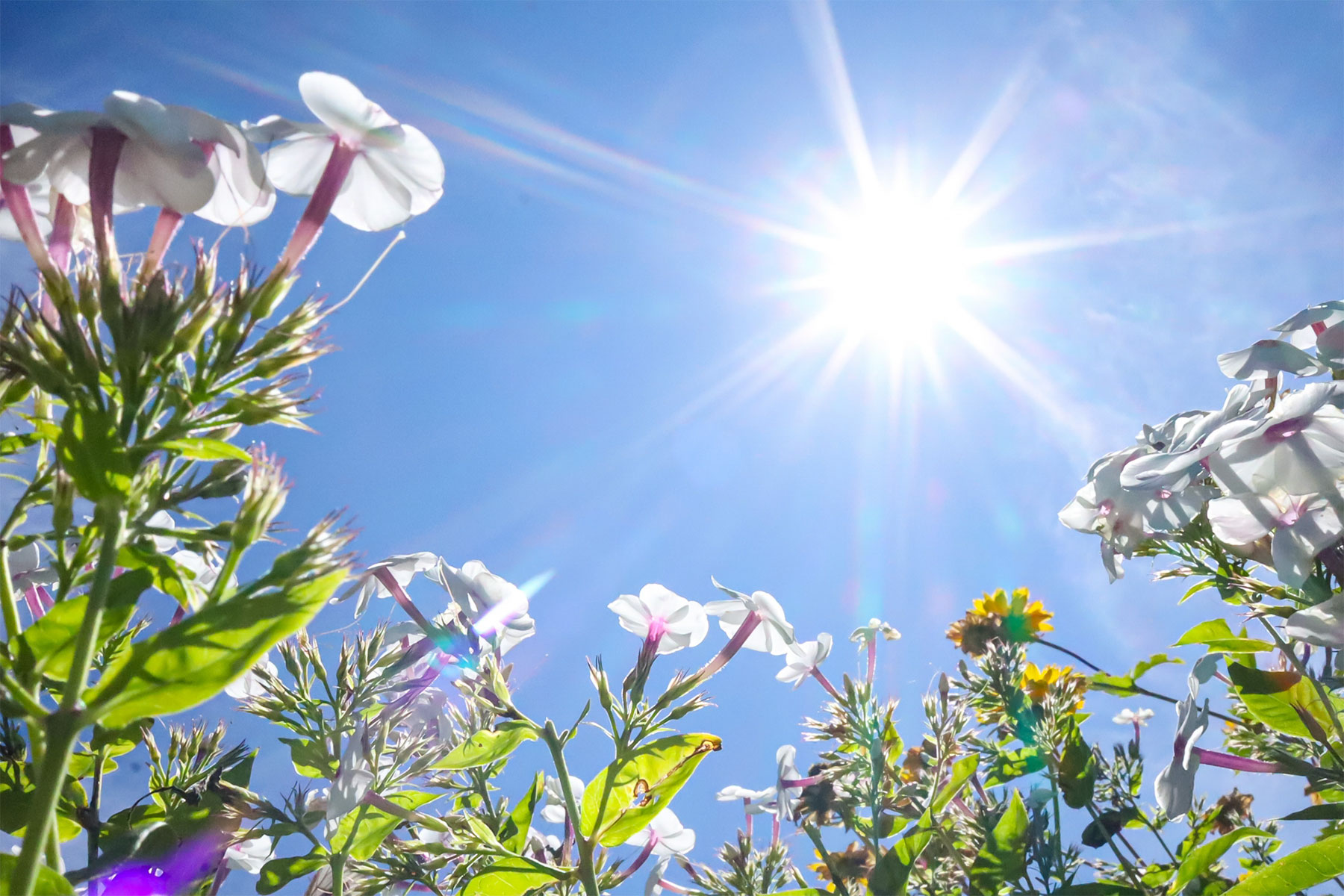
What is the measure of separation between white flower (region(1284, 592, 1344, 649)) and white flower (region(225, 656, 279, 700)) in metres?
2.57

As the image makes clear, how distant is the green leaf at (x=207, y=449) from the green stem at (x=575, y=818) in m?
1.22

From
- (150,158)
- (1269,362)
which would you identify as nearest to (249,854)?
(150,158)

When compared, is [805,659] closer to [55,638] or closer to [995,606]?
[995,606]

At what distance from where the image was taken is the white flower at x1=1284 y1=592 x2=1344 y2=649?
5.16 feet

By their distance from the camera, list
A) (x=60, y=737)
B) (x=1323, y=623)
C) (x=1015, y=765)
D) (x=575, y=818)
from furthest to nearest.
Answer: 1. (x=1015, y=765)
2. (x=575, y=818)
3. (x=1323, y=623)
4. (x=60, y=737)

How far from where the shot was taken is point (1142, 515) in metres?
2.06

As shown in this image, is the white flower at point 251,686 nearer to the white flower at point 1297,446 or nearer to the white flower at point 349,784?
the white flower at point 349,784

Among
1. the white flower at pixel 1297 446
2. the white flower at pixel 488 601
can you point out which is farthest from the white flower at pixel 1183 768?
the white flower at pixel 488 601

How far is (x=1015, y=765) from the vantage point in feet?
9.14

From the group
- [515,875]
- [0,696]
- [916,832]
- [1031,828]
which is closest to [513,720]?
[515,875]

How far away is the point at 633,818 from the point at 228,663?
1380 millimetres

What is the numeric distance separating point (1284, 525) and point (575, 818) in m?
1.92

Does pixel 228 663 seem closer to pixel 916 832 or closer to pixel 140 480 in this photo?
pixel 140 480

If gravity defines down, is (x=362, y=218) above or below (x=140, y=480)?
above
